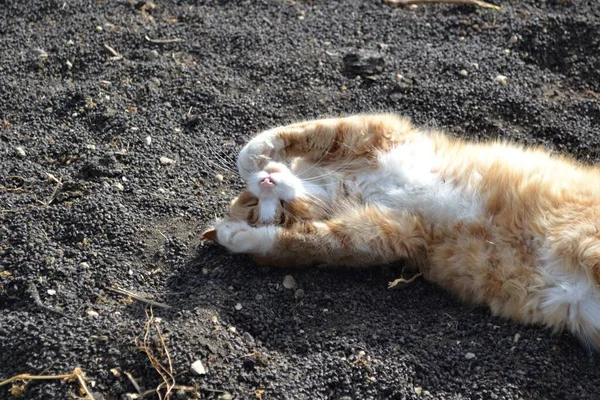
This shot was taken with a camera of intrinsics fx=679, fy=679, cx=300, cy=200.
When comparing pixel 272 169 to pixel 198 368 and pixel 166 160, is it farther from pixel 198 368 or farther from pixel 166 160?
pixel 198 368

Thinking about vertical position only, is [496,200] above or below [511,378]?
above

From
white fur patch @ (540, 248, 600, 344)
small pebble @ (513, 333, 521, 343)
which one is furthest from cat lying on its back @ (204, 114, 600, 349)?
small pebble @ (513, 333, 521, 343)

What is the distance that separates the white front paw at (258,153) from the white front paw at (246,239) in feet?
1.55

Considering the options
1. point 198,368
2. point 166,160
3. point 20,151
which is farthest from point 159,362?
point 20,151

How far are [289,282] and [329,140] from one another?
101 cm

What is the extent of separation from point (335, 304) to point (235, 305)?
0.53m

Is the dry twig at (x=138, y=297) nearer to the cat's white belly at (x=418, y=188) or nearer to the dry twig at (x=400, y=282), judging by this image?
the dry twig at (x=400, y=282)

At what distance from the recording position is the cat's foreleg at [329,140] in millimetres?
Answer: 4199

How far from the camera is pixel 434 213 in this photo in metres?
3.93

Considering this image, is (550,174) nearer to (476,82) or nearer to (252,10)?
(476,82)

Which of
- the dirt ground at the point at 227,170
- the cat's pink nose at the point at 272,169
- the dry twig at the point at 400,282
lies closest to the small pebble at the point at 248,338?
the dirt ground at the point at 227,170

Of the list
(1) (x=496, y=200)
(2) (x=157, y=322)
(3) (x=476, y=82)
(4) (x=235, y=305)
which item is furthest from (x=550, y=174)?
(2) (x=157, y=322)

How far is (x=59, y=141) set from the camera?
445 cm

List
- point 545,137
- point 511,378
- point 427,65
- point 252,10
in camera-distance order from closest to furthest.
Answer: point 511,378, point 545,137, point 427,65, point 252,10
